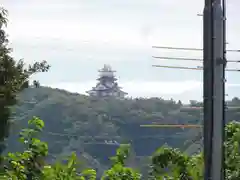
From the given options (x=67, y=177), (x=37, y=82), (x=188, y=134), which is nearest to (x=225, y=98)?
(x=188, y=134)

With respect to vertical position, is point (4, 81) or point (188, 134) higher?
point (4, 81)

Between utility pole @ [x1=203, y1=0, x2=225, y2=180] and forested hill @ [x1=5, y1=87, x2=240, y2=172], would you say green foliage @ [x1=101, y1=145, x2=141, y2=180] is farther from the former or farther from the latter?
utility pole @ [x1=203, y1=0, x2=225, y2=180]

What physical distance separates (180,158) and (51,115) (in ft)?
3.67

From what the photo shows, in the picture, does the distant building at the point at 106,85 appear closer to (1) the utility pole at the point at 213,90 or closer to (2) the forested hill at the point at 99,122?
(2) the forested hill at the point at 99,122

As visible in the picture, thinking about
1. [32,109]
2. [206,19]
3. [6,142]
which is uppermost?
[206,19]

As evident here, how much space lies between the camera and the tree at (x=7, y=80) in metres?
3.44

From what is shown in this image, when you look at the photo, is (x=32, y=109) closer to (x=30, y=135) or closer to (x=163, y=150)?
(x=30, y=135)

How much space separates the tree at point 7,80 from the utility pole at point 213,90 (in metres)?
1.73

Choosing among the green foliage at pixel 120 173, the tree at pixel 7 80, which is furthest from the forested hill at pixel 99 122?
the green foliage at pixel 120 173

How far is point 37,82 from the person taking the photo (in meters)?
3.86

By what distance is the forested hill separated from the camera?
3.59m

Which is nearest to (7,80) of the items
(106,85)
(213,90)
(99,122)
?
(99,122)

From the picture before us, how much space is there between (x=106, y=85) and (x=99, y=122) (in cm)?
39

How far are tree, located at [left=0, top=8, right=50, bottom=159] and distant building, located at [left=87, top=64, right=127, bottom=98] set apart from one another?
67 centimetres
